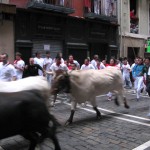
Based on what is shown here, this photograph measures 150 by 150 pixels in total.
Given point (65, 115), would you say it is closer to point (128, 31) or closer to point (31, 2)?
point (31, 2)

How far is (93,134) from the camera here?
302 inches

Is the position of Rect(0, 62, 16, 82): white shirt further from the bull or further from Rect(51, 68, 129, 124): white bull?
the bull

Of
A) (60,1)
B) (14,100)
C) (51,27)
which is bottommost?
(14,100)

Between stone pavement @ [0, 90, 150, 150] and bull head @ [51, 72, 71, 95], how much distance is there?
85 centimetres

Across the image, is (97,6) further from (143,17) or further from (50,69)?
(50,69)

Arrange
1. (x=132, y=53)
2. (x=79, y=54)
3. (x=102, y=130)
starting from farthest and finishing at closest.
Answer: (x=132, y=53)
(x=79, y=54)
(x=102, y=130)

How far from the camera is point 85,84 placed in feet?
30.0

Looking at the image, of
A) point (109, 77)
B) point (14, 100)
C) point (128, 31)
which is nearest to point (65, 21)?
point (128, 31)

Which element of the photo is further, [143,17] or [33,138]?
[143,17]

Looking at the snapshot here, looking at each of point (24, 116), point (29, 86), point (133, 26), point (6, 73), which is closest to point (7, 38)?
point (6, 73)

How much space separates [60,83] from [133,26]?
20146mm

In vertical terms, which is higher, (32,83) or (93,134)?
(32,83)

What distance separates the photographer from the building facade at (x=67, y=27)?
57.9 ft

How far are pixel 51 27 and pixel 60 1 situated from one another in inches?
65.1
